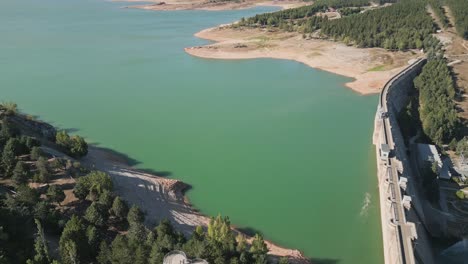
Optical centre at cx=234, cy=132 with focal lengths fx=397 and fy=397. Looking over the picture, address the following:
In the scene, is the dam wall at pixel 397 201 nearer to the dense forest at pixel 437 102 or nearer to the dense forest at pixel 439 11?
the dense forest at pixel 437 102

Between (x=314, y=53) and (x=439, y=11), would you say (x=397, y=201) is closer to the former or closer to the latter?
(x=314, y=53)

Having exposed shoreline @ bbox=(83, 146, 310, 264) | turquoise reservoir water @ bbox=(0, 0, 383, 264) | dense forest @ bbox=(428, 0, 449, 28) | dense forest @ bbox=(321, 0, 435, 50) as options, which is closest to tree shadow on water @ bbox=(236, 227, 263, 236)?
turquoise reservoir water @ bbox=(0, 0, 383, 264)

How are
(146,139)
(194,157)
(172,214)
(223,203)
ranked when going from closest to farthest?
1. (172,214)
2. (223,203)
3. (194,157)
4. (146,139)

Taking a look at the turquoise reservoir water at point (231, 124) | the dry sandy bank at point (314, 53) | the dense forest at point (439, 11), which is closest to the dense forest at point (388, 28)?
the dense forest at point (439, 11)

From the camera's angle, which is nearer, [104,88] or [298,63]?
[104,88]

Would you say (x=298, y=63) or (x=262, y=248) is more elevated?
(x=298, y=63)

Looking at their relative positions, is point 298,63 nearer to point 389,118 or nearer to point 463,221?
point 389,118

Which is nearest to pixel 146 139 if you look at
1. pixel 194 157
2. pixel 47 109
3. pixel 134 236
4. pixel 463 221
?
pixel 194 157

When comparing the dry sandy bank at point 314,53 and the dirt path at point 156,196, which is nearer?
the dirt path at point 156,196
